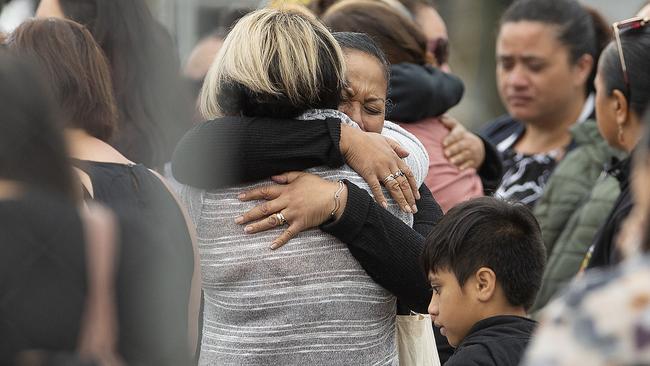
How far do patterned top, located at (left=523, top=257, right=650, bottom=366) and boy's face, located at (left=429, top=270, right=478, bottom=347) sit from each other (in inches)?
46.8

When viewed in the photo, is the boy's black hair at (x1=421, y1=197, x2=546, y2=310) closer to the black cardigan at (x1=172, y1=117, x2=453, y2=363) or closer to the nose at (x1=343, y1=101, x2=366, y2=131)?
the black cardigan at (x1=172, y1=117, x2=453, y2=363)

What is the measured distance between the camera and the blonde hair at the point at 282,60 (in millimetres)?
2340

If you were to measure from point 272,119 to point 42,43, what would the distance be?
0.52m

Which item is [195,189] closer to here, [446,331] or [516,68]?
[446,331]

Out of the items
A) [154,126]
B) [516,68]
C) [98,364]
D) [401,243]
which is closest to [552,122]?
[516,68]

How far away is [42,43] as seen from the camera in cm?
250

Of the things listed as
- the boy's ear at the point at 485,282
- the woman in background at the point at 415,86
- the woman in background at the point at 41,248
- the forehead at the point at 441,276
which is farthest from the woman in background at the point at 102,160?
the woman in background at the point at 415,86

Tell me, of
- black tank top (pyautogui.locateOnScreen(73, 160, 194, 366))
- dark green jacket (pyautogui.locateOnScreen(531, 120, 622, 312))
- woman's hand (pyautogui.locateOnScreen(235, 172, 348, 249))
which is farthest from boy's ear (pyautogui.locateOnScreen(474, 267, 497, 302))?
dark green jacket (pyautogui.locateOnScreen(531, 120, 622, 312))

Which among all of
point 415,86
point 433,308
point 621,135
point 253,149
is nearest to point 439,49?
point 621,135

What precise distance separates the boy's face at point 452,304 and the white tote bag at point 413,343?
0.20 feet

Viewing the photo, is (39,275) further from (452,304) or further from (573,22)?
(573,22)

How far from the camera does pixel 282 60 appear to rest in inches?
92.1

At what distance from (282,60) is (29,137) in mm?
914

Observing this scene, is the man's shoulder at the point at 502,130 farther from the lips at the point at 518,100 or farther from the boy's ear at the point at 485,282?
the boy's ear at the point at 485,282
